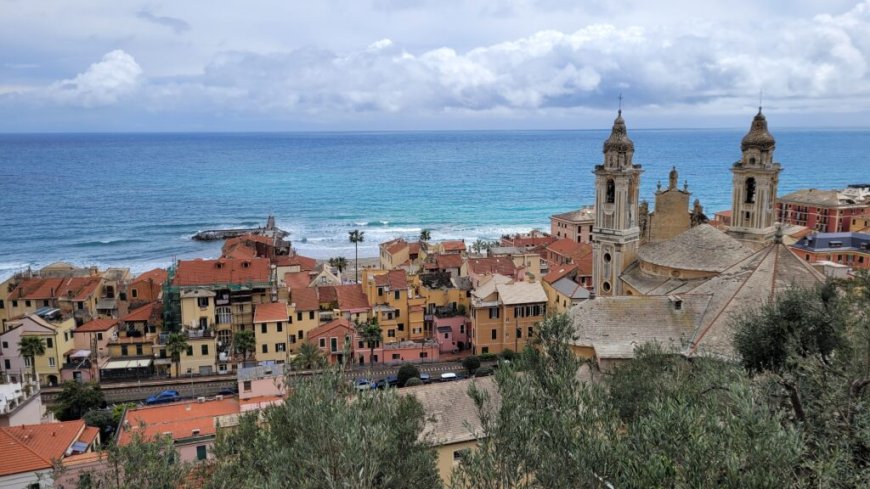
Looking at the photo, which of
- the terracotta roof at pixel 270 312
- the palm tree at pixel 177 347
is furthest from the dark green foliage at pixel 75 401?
the terracotta roof at pixel 270 312

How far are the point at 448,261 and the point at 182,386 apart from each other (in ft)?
95.8

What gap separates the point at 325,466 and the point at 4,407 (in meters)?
27.6

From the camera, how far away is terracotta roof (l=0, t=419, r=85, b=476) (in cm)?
2589

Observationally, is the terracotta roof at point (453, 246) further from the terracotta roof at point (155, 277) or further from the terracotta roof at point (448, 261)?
the terracotta roof at point (155, 277)

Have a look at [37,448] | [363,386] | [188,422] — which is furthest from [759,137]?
[37,448]

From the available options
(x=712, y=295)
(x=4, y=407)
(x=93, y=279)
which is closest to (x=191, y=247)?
(x=93, y=279)

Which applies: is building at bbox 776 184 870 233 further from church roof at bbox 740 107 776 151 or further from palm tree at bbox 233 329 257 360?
palm tree at bbox 233 329 257 360

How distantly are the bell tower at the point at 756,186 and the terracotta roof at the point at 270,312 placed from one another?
31871mm

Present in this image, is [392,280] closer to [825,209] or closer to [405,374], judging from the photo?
[405,374]

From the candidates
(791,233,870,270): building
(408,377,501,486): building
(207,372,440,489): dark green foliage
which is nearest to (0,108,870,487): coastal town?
(408,377,501,486): building

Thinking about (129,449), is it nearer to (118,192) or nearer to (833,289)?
(833,289)

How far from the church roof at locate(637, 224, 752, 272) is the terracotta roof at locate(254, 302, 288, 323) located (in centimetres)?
2541

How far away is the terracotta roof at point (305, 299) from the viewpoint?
50281 mm

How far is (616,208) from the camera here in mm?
40844
